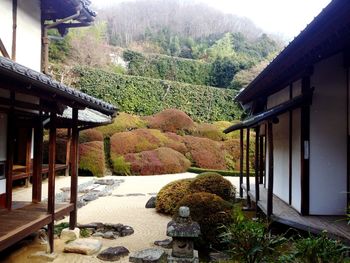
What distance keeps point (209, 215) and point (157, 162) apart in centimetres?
1329

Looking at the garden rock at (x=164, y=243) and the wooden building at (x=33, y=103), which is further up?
the wooden building at (x=33, y=103)

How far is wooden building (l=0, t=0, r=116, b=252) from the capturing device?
4.88m

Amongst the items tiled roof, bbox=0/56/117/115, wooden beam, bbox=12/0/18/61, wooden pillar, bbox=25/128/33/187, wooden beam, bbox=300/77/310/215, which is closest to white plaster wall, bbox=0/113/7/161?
wooden beam, bbox=12/0/18/61

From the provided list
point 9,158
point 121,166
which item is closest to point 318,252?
point 9,158

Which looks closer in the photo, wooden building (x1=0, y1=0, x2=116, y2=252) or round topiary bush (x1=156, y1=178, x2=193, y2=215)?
wooden building (x1=0, y1=0, x2=116, y2=252)

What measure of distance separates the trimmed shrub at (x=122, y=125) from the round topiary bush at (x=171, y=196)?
35.9 ft

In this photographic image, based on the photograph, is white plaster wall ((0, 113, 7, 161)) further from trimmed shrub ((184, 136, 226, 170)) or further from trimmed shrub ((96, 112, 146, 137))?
trimmed shrub ((184, 136, 226, 170))

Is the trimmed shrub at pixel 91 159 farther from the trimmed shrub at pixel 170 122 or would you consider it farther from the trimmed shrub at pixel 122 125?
the trimmed shrub at pixel 170 122

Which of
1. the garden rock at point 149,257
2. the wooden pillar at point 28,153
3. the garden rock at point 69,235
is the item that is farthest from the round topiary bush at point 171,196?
the wooden pillar at point 28,153

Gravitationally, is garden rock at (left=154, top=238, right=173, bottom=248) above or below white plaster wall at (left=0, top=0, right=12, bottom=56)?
below

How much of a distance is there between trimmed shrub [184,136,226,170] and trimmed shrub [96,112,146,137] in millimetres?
3327

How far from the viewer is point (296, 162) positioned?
23.3ft

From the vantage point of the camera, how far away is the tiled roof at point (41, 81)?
12.5ft

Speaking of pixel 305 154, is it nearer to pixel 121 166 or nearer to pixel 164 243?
pixel 164 243
